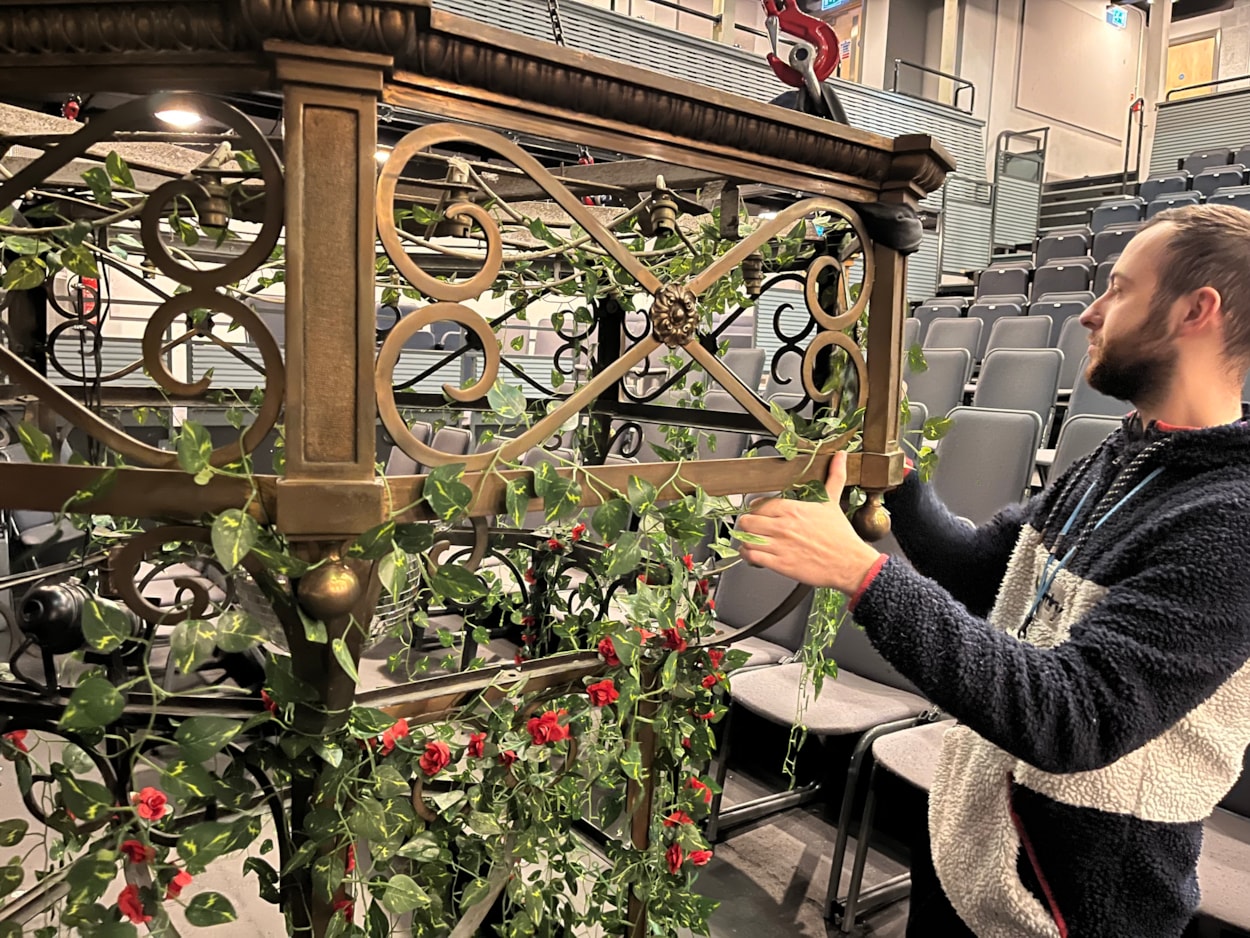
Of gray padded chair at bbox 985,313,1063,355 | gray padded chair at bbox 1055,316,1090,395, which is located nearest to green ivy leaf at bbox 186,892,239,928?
gray padded chair at bbox 1055,316,1090,395

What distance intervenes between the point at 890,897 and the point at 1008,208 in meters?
8.96

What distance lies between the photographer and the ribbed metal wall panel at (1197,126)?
30.3ft

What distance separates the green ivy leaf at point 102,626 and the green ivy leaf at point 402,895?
0.22 m

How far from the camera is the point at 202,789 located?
1.62 ft

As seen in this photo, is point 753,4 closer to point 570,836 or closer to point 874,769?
point 874,769

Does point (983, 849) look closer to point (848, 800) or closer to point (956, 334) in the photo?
point (848, 800)

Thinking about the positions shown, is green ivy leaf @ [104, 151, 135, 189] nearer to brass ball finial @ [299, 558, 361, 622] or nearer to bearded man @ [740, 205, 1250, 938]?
brass ball finial @ [299, 558, 361, 622]

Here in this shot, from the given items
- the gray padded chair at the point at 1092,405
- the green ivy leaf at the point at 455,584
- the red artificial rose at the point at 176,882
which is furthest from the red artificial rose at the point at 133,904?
the gray padded chair at the point at 1092,405

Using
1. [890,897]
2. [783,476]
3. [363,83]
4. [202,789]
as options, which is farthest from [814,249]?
[890,897]

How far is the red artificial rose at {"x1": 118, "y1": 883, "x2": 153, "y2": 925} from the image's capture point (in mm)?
507

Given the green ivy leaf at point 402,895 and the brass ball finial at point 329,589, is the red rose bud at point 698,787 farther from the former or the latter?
the brass ball finial at point 329,589

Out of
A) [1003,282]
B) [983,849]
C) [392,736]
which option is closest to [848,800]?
[983,849]

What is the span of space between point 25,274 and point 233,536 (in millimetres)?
343

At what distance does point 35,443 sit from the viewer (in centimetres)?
51
